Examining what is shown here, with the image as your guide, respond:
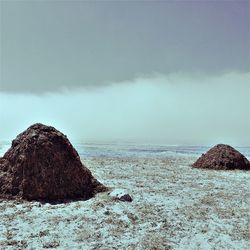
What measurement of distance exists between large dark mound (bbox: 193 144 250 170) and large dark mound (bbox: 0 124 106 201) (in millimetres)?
11910

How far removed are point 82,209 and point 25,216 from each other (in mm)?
1735

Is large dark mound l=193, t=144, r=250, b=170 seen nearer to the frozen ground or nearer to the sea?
the frozen ground

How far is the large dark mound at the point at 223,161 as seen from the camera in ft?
75.5

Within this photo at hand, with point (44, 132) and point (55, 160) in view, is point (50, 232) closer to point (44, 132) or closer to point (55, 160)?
point (55, 160)

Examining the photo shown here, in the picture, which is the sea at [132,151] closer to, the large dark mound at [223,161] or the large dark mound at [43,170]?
the large dark mound at [223,161]

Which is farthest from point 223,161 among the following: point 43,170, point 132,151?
point 132,151

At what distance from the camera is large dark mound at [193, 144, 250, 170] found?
75.5 feet

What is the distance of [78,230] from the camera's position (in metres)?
8.97

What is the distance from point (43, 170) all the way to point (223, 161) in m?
14.6

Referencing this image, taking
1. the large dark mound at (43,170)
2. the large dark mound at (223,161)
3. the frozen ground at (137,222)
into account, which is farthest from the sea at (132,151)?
the frozen ground at (137,222)

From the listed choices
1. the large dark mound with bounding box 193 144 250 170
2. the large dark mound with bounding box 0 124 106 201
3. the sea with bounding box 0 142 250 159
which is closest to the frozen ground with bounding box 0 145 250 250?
the large dark mound with bounding box 0 124 106 201

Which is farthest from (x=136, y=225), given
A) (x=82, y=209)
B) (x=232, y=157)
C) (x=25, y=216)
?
(x=232, y=157)

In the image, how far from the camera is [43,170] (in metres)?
12.1

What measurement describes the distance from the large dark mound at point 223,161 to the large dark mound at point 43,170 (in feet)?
39.1
